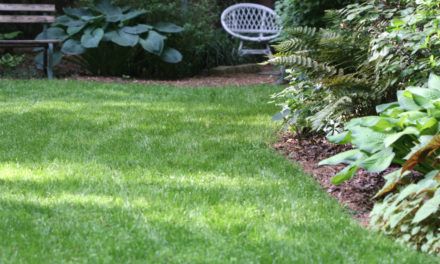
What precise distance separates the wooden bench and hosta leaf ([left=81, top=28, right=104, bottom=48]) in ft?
1.31

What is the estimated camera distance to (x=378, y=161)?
432 cm

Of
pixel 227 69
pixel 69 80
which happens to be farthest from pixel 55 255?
pixel 227 69

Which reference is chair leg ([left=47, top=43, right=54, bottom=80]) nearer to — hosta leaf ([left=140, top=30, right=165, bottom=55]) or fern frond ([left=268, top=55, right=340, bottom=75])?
hosta leaf ([left=140, top=30, right=165, bottom=55])

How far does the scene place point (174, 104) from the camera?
8305 mm

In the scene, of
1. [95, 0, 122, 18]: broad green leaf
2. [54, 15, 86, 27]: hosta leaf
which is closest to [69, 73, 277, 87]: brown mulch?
[54, 15, 86, 27]: hosta leaf

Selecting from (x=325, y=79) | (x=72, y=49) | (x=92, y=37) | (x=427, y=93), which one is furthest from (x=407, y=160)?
(x=72, y=49)

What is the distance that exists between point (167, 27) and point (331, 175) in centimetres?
653

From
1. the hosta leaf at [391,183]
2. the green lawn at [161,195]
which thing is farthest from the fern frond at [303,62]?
the hosta leaf at [391,183]

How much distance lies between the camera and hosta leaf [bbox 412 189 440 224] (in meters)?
3.78

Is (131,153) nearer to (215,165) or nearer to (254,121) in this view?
(215,165)

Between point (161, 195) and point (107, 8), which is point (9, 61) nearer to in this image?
point (107, 8)

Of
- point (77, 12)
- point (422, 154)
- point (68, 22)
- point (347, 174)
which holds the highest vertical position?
point (422, 154)

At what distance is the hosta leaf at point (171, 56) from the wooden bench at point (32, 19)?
61.2 inches

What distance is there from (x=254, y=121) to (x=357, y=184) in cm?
246
